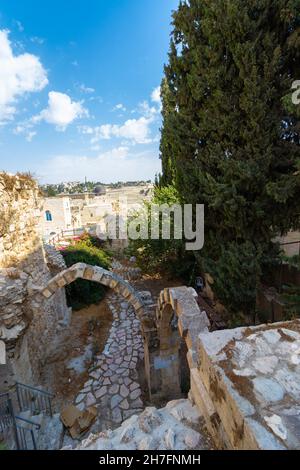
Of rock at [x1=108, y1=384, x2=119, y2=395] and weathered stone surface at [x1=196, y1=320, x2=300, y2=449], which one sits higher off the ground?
weathered stone surface at [x1=196, y1=320, x2=300, y2=449]

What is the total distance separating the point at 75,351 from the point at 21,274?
3.68 meters

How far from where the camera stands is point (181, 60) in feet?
19.4

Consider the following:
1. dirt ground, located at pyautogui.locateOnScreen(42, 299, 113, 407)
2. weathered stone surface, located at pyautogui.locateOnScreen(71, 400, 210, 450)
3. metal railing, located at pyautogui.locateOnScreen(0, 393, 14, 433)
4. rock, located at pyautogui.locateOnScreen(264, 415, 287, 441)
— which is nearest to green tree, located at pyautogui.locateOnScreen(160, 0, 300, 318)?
weathered stone surface, located at pyautogui.locateOnScreen(71, 400, 210, 450)

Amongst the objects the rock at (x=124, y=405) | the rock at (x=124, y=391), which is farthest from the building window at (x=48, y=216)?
the rock at (x=124, y=405)

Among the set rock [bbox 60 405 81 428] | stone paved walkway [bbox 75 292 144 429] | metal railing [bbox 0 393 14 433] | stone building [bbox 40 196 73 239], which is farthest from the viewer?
stone building [bbox 40 196 73 239]

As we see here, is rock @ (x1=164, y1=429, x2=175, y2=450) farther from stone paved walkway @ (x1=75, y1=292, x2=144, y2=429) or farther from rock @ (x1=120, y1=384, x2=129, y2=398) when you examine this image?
rock @ (x1=120, y1=384, x2=129, y2=398)

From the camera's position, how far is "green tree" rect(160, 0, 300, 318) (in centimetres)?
452

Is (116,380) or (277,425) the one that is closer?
(277,425)

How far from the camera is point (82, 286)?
10406 millimetres

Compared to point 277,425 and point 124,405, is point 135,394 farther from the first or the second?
point 277,425

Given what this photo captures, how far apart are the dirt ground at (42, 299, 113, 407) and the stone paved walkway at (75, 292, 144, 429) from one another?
0.26 meters

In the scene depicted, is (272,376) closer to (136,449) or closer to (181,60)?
(136,449)

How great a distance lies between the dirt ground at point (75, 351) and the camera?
6156mm

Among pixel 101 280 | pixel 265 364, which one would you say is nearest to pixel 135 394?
pixel 101 280
